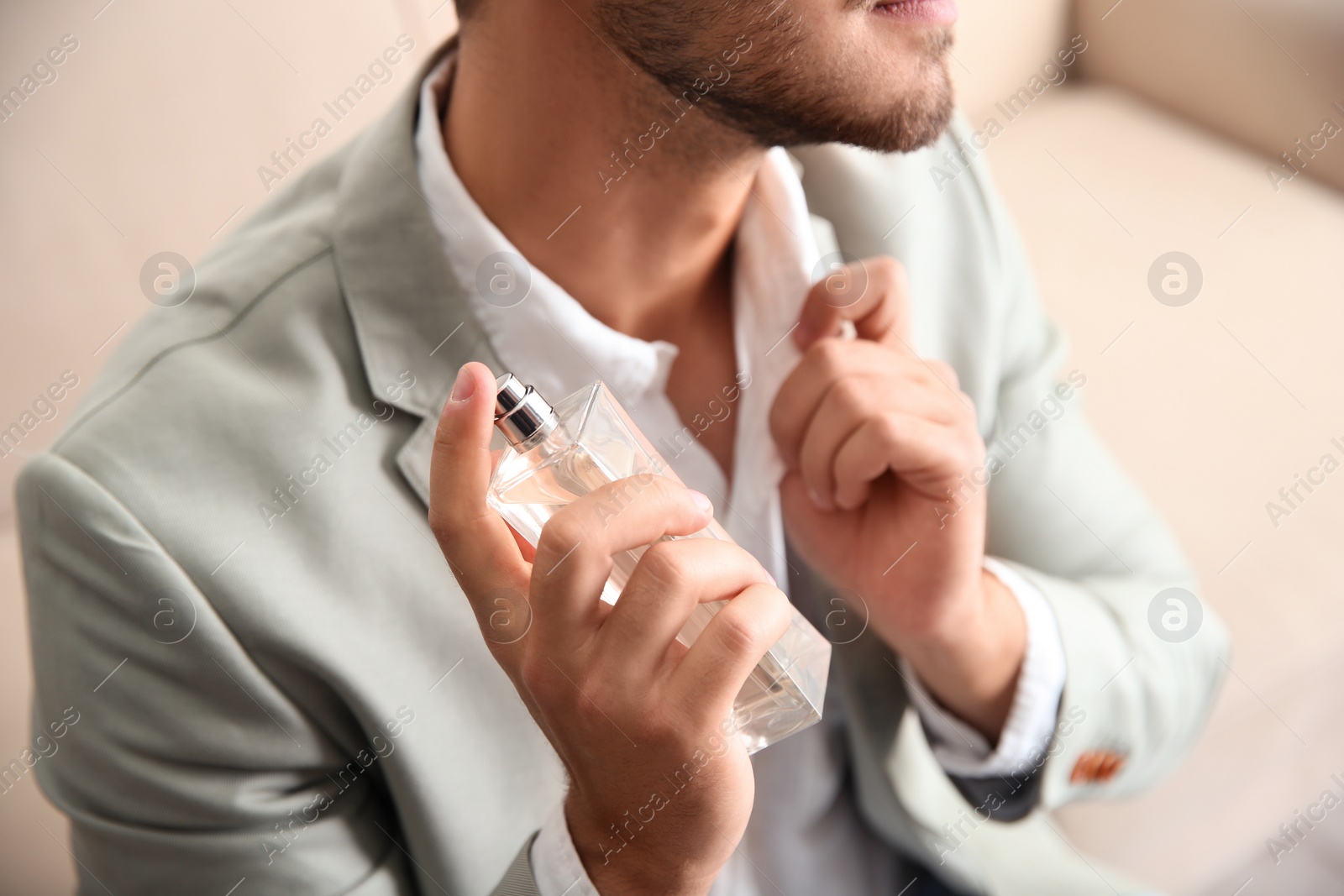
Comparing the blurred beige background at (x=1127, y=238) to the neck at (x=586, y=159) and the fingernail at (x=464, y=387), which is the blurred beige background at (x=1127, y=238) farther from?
the fingernail at (x=464, y=387)

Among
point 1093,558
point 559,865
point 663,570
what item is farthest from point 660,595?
point 1093,558

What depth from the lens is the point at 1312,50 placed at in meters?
1.18

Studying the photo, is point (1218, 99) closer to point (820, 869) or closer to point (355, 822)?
point (820, 869)

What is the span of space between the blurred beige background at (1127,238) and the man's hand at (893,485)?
0.40 m

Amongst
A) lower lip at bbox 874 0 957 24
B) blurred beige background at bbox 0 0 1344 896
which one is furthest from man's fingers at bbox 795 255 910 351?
blurred beige background at bbox 0 0 1344 896

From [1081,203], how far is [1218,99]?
29cm

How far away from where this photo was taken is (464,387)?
0.37 meters


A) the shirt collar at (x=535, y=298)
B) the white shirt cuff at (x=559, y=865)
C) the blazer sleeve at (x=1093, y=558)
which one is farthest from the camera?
the blazer sleeve at (x=1093, y=558)

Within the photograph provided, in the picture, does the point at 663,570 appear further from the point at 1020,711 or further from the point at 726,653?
the point at 1020,711

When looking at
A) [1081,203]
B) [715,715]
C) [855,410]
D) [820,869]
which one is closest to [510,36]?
[855,410]

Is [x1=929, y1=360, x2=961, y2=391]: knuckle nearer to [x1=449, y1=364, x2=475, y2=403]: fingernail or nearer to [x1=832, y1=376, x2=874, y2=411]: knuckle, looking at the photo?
[x1=832, y1=376, x2=874, y2=411]: knuckle

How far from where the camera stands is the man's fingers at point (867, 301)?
0.59m

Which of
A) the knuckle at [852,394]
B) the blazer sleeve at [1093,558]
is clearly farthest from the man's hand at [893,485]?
the blazer sleeve at [1093,558]

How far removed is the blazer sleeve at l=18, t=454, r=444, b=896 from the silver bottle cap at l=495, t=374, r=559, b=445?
0.71ft
